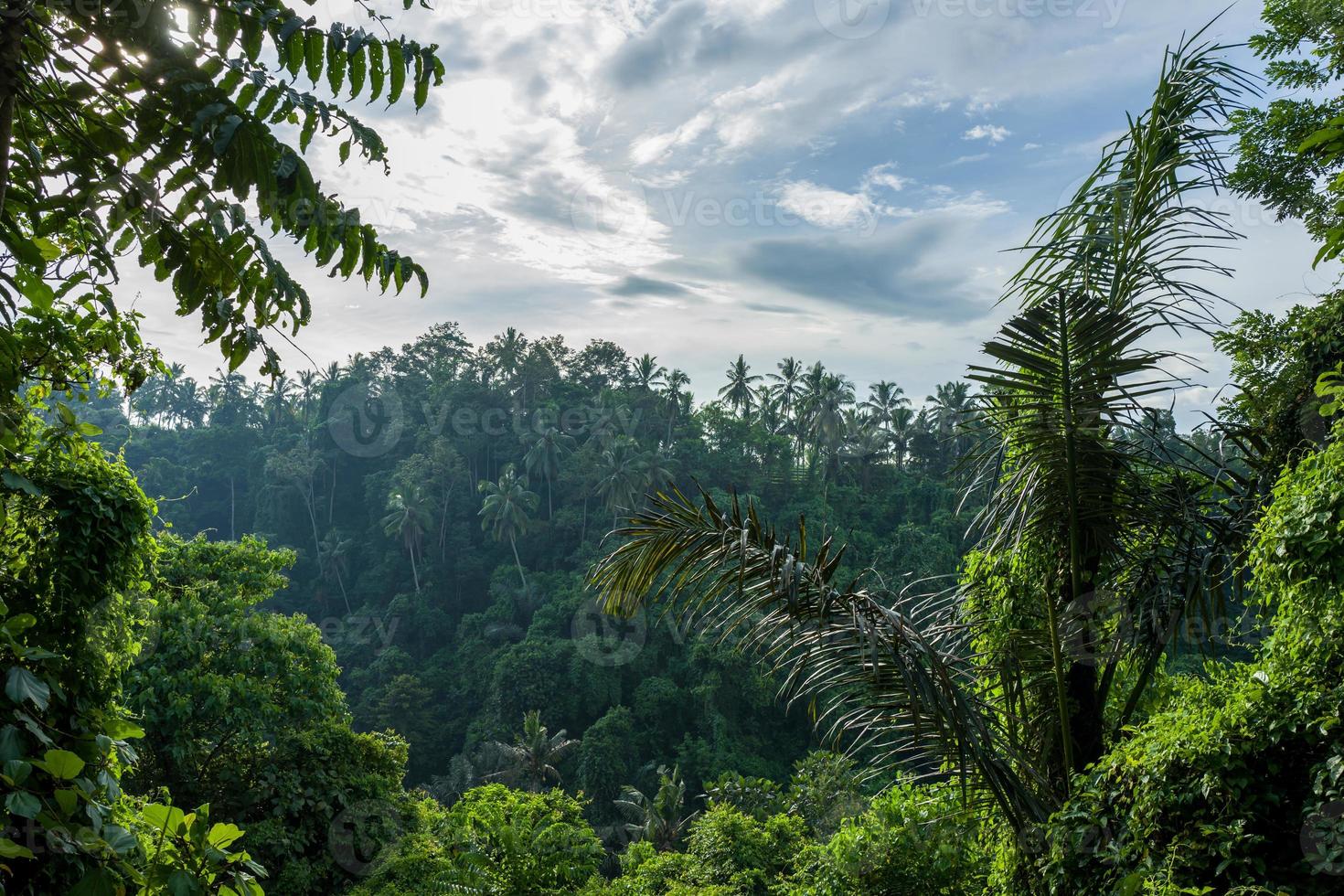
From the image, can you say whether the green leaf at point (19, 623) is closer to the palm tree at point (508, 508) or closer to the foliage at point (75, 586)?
the foliage at point (75, 586)

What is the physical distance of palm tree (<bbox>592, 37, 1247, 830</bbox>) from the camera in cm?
327

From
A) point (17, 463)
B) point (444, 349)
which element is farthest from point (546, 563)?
point (17, 463)

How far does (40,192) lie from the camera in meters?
1.79

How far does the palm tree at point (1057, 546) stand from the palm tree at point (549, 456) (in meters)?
34.5

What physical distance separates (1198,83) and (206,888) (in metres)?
4.34

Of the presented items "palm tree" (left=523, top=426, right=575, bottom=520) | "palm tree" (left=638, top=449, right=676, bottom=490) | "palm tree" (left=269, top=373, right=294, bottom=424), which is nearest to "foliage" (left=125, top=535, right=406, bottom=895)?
"palm tree" (left=638, top=449, right=676, bottom=490)

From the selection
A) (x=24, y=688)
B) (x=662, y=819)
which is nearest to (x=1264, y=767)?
(x=24, y=688)

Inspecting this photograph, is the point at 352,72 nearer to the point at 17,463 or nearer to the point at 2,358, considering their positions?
the point at 2,358

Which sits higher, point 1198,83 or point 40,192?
point 1198,83

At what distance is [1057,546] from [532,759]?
70.1ft

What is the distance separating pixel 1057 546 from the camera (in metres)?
3.80

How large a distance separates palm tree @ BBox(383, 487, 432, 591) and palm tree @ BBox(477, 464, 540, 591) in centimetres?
268

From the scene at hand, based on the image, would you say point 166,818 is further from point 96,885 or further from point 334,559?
point 334,559

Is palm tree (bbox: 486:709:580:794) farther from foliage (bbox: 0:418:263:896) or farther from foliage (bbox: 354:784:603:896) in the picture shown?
foliage (bbox: 0:418:263:896)
